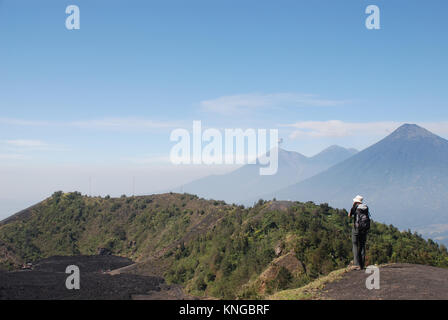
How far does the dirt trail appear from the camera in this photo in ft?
44.0

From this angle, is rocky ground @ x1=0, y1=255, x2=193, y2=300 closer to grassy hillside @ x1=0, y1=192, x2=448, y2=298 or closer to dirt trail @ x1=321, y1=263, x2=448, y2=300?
grassy hillside @ x1=0, y1=192, x2=448, y2=298

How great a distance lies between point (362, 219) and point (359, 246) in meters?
1.58

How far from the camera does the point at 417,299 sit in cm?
1289

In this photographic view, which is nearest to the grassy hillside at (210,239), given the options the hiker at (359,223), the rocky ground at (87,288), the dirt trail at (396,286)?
the rocky ground at (87,288)

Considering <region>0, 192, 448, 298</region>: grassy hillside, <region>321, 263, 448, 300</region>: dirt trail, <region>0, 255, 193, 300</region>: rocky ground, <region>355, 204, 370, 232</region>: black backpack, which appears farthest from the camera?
<region>0, 255, 193, 300</region>: rocky ground

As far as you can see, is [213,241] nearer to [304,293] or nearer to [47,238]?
[304,293]

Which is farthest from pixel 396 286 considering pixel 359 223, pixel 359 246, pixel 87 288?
pixel 87 288

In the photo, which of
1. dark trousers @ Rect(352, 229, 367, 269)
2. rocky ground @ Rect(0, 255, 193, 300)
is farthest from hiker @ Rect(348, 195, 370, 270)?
rocky ground @ Rect(0, 255, 193, 300)

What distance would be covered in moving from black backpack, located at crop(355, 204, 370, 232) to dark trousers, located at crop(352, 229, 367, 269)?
0.90 ft

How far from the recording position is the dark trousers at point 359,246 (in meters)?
15.5

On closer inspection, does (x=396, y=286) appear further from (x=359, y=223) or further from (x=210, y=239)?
(x=210, y=239)

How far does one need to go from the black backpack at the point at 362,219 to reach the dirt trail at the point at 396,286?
2106 mm
